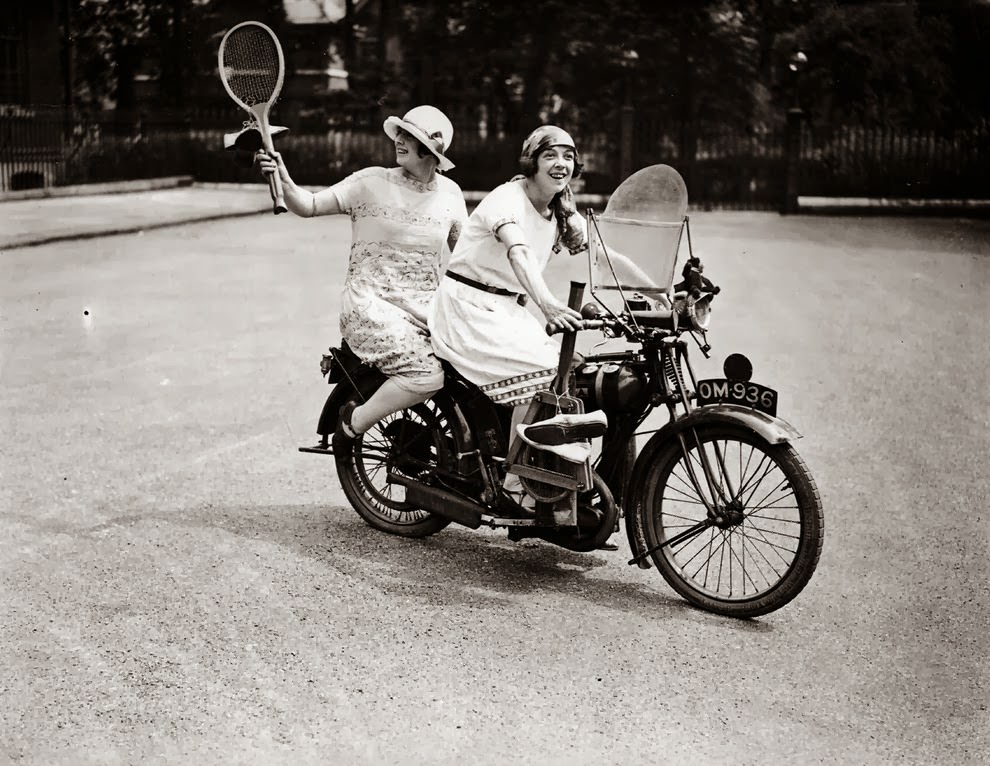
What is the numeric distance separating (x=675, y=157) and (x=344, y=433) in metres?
26.6

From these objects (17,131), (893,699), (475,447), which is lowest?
(893,699)

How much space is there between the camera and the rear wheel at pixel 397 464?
5793mm

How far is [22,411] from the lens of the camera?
27.3 feet

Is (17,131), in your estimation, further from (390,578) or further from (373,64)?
(390,578)

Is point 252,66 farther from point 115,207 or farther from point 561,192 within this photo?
point 115,207

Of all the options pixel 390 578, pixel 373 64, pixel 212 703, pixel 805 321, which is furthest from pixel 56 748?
pixel 373 64

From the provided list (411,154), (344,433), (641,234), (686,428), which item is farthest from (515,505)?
(411,154)

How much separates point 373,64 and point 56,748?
36.4 metres

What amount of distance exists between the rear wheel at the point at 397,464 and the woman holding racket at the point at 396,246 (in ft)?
0.56

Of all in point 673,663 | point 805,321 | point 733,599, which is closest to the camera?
point 673,663

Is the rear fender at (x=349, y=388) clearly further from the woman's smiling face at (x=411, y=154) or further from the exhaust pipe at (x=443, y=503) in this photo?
the woman's smiling face at (x=411, y=154)

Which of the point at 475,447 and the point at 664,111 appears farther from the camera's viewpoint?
the point at 664,111

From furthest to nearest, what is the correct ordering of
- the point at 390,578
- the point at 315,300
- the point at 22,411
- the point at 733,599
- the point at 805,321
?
the point at 315,300 < the point at 805,321 < the point at 22,411 < the point at 390,578 < the point at 733,599

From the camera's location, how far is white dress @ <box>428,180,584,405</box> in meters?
5.26
